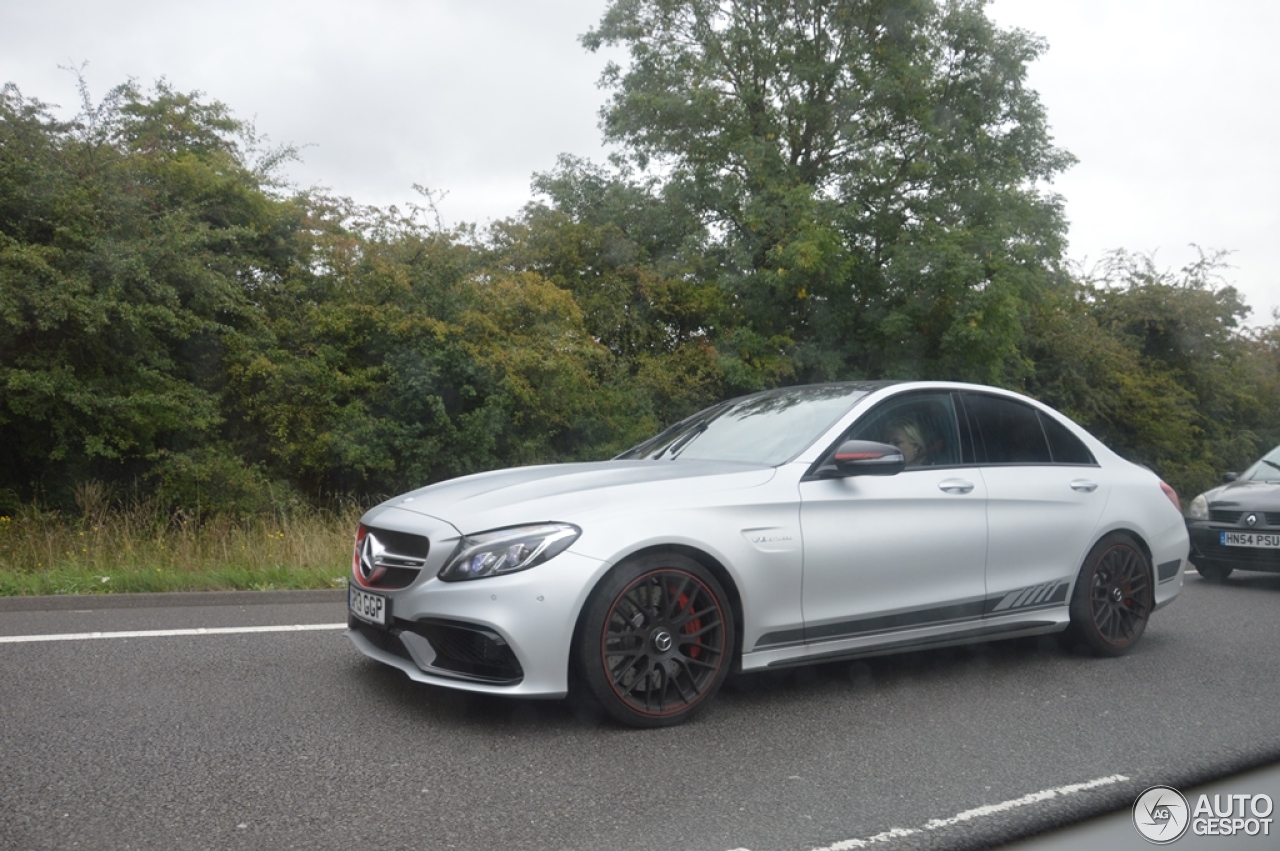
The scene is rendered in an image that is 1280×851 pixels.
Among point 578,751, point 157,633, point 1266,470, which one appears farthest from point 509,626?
point 1266,470

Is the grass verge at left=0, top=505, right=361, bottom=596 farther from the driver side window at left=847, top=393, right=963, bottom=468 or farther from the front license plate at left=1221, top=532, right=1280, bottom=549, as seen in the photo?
the front license plate at left=1221, top=532, right=1280, bottom=549

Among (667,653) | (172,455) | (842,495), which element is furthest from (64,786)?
(172,455)

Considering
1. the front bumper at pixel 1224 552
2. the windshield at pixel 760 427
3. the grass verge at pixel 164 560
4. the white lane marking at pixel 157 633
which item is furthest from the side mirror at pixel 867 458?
the front bumper at pixel 1224 552

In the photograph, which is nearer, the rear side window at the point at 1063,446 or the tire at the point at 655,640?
the tire at the point at 655,640

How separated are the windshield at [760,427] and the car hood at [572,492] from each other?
23 centimetres

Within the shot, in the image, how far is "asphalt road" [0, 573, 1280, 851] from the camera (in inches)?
140

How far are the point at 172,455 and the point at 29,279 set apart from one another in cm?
294

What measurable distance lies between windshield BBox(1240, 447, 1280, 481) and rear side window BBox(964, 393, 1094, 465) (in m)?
5.43

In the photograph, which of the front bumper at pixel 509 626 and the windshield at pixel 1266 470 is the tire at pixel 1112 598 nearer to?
the front bumper at pixel 509 626

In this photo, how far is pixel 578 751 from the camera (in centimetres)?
440

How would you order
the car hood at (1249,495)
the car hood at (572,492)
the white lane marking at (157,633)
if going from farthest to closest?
1. the car hood at (1249,495)
2. the white lane marking at (157,633)
3. the car hood at (572,492)

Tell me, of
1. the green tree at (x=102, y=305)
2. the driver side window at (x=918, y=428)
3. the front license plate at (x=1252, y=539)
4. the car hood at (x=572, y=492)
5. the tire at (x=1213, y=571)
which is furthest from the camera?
the green tree at (x=102, y=305)

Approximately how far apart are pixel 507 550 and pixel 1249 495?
28.3 ft

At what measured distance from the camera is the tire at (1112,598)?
624 cm
